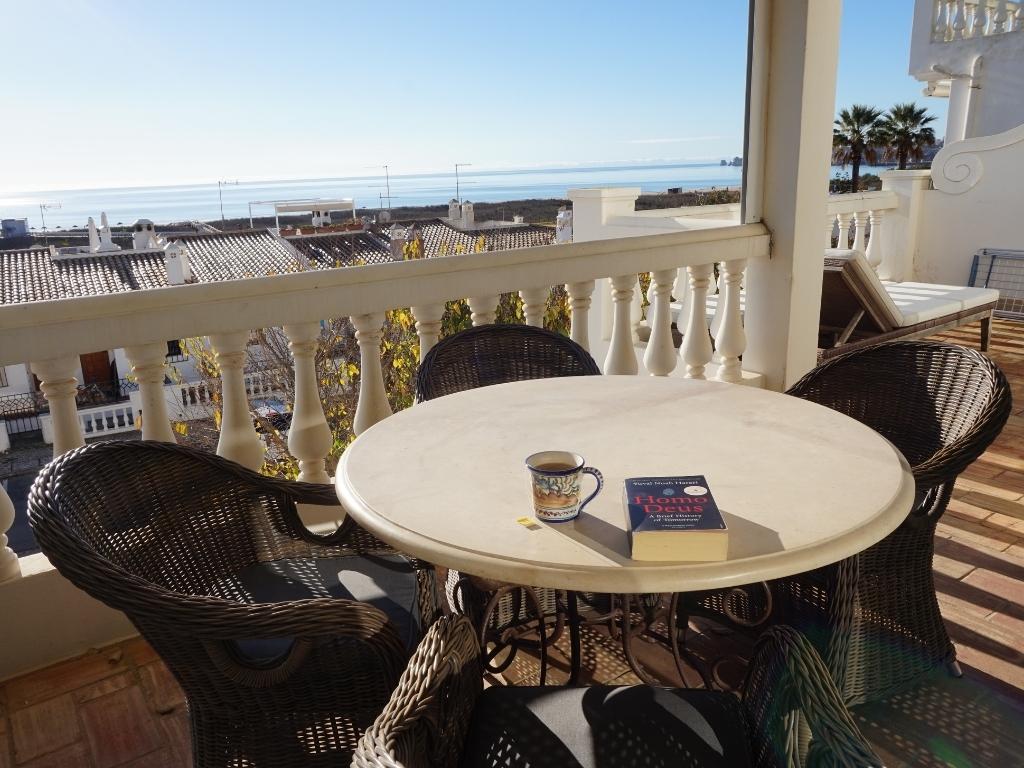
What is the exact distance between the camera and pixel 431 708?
886mm

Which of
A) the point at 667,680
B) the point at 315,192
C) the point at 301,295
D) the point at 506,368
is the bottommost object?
the point at 667,680

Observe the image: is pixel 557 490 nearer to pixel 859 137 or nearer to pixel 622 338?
pixel 622 338

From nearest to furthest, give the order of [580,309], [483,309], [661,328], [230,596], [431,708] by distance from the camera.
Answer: [431,708] → [230,596] → [483,309] → [580,309] → [661,328]

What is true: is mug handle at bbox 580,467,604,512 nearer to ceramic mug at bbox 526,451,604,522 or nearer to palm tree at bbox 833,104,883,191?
ceramic mug at bbox 526,451,604,522

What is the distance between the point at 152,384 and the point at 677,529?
5.24 feet

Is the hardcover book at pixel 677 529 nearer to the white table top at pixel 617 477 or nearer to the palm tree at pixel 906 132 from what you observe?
the white table top at pixel 617 477

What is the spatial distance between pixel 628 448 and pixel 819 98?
92.8 inches

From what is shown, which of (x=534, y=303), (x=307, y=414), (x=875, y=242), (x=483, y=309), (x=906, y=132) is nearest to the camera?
(x=307, y=414)

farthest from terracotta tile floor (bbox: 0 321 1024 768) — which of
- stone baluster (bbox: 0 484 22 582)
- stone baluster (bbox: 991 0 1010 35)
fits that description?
stone baluster (bbox: 991 0 1010 35)

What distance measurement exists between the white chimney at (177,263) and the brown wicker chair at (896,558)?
5.31 feet

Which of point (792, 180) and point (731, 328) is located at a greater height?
point (792, 180)

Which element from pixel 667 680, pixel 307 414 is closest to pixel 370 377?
pixel 307 414

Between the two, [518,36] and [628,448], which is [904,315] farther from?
[628,448]

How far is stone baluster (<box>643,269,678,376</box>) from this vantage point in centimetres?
300
